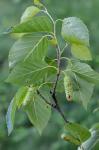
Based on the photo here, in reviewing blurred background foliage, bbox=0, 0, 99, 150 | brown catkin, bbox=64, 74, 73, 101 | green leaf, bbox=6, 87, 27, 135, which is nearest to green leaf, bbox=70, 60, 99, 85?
brown catkin, bbox=64, 74, 73, 101

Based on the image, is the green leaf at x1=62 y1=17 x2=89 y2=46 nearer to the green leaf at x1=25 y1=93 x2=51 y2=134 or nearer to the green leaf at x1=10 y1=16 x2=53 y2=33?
the green leaf at x1=10 y1=16 x2=53 y2=33

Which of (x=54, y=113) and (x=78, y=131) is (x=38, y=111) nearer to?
(x=78, y=131)

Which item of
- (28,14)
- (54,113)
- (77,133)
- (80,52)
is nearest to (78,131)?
(77,133)

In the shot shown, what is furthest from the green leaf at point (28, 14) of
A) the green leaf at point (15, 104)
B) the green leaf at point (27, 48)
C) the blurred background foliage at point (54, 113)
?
the blurred background foliage at point (54, 113)

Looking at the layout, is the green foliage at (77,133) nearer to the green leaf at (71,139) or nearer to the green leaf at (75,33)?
the green leaf at (71,139)

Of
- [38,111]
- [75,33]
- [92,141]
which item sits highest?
[75,33]

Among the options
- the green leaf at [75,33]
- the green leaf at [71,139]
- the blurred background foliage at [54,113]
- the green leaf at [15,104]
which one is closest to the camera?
the green leaf at [75,33]
